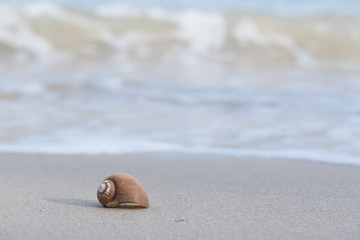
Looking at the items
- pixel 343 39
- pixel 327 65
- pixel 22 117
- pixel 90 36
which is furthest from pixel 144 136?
pixel 343 39

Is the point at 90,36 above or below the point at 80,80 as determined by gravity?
above

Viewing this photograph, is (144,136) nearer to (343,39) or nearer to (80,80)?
(80,80)

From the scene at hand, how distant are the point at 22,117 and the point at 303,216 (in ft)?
16.9

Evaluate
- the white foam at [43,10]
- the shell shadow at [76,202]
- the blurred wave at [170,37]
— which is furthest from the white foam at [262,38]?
the shell shadow at [76,202]

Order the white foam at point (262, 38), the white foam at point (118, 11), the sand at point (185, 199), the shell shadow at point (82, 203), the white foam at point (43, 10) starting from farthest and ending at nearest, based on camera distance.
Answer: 1. the white foam at point (118, 11)
2. the white foam at point (43, 10)
3. the white foam at point (262, 38)
4. the shell shadow at point (82, 203)
5. the sand at point (185, 199)

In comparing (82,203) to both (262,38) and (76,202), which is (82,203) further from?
(262,38)

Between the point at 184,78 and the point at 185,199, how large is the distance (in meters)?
A: 10.1

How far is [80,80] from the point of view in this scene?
1203cm

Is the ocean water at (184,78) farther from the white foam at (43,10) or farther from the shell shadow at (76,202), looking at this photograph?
the shell shadow at (76,202)

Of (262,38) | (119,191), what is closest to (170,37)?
(262,38)

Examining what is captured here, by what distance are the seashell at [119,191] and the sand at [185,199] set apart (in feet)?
0.18

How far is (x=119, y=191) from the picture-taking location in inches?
98.3

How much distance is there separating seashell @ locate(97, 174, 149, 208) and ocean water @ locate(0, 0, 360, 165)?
2120 millimetres

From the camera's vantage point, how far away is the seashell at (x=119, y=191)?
249cm
